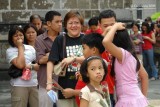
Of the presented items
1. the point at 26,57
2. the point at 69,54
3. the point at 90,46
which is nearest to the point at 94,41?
the point at 90,46

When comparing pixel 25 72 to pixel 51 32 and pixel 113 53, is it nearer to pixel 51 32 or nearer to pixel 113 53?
pixel 51 32

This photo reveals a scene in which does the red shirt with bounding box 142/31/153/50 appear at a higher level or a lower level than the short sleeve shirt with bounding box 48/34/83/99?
lower

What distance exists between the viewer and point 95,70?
4484 mm

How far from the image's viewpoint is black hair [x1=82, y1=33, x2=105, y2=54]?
15.4 feet

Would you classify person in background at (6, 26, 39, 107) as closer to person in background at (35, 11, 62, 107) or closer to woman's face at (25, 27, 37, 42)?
woman's face at (25, 27, 37, 42)

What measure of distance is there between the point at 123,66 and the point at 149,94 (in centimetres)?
640

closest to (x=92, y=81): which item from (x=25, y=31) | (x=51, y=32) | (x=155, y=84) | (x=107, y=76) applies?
(x=107, y=76)

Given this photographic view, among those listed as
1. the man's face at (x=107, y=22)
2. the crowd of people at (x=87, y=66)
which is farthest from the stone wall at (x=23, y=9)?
the man's face at (x=107, y=22)

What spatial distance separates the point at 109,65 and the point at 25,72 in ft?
6.88

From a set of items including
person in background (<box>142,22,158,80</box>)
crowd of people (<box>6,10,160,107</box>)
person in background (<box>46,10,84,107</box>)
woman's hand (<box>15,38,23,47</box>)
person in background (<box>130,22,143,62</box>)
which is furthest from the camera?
person in background (<box>142,22,158,80</box>)

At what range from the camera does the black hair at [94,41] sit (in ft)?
15.4

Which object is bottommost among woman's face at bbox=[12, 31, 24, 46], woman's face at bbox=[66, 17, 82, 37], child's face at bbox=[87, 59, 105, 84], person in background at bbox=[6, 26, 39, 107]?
person in background at bbox=[6, 26, 39, 107]

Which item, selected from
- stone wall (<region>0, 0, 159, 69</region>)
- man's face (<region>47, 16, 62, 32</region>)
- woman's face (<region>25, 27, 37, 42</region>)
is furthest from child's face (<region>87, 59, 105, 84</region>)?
stone wall (<region>0, 0, 159, 69</region>)

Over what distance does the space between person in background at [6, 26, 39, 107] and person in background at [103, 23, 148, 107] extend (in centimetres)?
216
